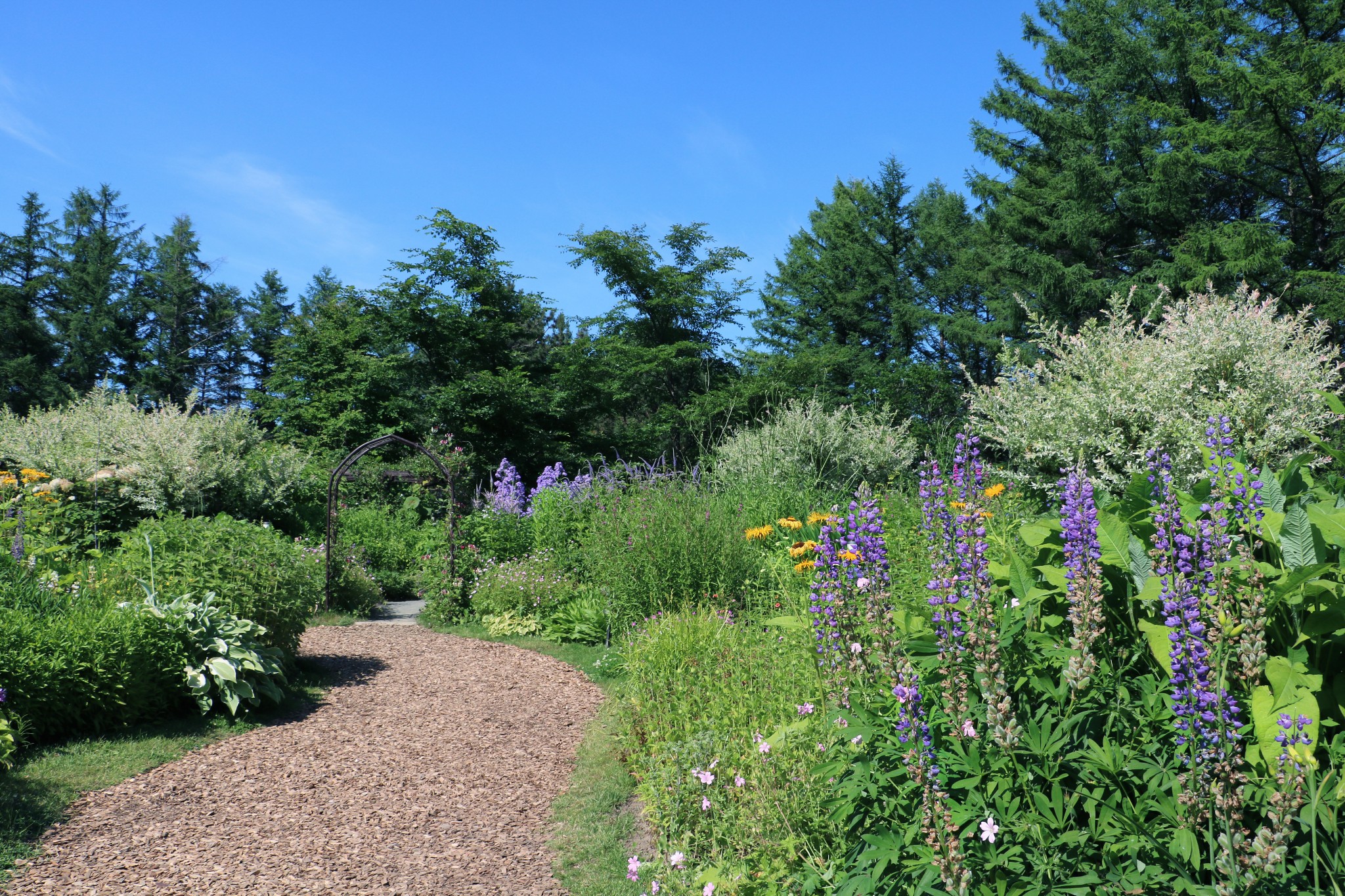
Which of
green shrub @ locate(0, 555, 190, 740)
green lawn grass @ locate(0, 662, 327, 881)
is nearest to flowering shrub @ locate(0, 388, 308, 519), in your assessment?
green shrub @ locate(0, 555, 190, 740)

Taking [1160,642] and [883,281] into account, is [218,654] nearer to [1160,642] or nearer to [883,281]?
[1160,642]

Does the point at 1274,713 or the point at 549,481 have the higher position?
the point at 549,481

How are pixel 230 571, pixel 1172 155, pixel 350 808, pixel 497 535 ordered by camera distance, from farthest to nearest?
pixel 1172 155, pixel 497 535, pixel 230 571, pixel 350 808

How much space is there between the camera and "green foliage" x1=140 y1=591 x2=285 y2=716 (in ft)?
16.2

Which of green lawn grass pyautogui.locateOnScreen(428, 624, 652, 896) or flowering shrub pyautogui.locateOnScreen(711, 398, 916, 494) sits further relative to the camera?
flowering shrub pyautogui.locateOnScreen(711, 398, 916, 494)

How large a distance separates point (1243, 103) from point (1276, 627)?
1700cm

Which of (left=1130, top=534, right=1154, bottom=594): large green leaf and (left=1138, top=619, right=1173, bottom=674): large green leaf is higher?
(left=1130, top=534, right=1154, bottom=594): large green leaf

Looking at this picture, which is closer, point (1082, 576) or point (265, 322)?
point (1082, 576)

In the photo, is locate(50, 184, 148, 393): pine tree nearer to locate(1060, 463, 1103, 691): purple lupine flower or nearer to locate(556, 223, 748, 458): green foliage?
locate(556, 223, 748, 458): green foliage

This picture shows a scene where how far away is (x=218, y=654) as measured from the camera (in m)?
5.09

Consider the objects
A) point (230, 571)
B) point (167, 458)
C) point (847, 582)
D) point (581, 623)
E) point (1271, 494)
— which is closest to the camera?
point (1271, 494)

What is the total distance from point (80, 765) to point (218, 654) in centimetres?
101

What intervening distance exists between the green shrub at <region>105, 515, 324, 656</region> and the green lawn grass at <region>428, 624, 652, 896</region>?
2492 mm

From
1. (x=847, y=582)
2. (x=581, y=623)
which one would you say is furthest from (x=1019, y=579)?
(x=581, y=623)
